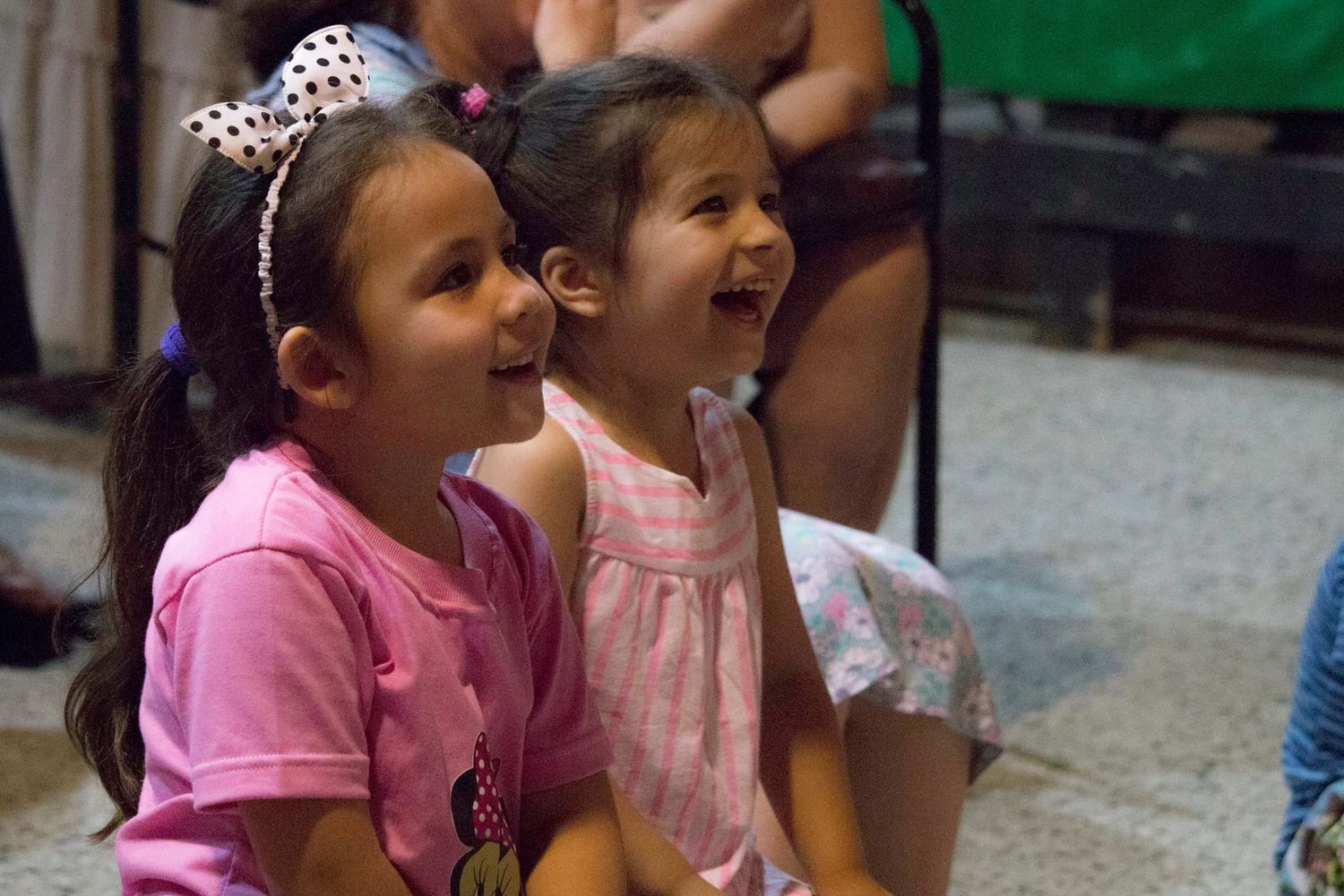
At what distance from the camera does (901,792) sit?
140 cm

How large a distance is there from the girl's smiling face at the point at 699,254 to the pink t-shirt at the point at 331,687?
0.63ft

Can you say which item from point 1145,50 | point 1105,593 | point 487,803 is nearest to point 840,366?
point 1105,593

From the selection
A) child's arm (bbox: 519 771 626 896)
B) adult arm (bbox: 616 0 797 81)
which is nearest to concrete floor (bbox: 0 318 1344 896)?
child's arm (bbox: 519 771 626 896)

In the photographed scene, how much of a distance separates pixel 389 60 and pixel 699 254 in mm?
534

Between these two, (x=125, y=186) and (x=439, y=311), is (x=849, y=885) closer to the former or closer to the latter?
(x=439, y=311)

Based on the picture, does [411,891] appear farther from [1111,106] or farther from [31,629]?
[1111,106]

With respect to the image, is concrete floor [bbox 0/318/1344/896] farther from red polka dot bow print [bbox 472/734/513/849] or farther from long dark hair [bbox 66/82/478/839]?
red polka dot bow print [bbox 472/734/513/849]

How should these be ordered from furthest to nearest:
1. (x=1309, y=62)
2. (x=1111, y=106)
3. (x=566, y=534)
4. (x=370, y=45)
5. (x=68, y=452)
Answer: (x=1111, y=106), (x=1309, y=62), (x=68, y=452), (x=370, y=45), (x=566, y=534)

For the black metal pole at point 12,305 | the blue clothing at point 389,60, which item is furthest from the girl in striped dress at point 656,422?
the black metal pole at point 12,305

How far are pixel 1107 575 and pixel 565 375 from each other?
1.55 meters

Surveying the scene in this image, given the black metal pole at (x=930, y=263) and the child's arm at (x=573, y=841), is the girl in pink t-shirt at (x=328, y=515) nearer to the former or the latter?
the child's arm at (x=573, y=841)

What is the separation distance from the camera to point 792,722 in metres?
1.23

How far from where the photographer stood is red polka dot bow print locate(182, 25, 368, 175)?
2.92ft

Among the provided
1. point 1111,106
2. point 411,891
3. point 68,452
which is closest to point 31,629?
point 68,452
